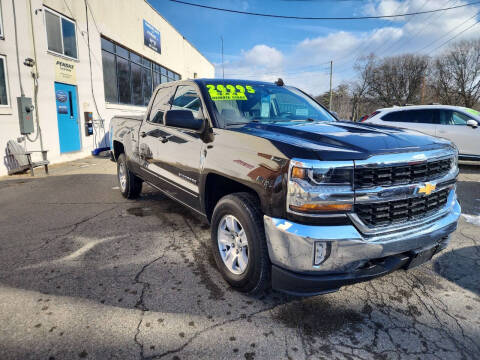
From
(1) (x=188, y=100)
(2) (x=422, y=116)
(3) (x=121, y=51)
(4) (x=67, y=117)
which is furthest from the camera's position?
(3) (x=121, y=51)

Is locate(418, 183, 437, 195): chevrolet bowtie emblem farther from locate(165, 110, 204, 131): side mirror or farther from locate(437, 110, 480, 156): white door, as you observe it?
locate(437, 110, 480, 156): white door

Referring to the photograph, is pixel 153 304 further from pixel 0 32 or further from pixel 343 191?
pixel 0 32

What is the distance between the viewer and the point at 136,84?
56.1 ft

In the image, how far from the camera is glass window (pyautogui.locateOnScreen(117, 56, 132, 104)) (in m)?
14.9

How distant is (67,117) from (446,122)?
38.5 feet

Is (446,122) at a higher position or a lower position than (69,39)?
lower

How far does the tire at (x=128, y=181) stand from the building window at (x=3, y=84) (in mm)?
4848

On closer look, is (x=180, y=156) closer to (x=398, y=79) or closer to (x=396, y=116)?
(x=396, y=116)

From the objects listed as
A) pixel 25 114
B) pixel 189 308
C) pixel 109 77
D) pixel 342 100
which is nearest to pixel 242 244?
pixel 189 308

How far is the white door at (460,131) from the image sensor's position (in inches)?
340

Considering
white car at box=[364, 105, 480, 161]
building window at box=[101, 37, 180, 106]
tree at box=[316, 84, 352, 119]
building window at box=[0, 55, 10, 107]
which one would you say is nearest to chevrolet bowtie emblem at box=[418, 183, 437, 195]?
white car at box=[364, 105, 480, 161]

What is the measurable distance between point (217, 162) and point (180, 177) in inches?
34.1

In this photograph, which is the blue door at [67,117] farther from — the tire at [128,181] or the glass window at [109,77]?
the tire at [128,181]

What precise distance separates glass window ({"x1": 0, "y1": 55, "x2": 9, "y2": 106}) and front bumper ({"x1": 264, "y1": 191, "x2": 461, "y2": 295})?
8958 mm
